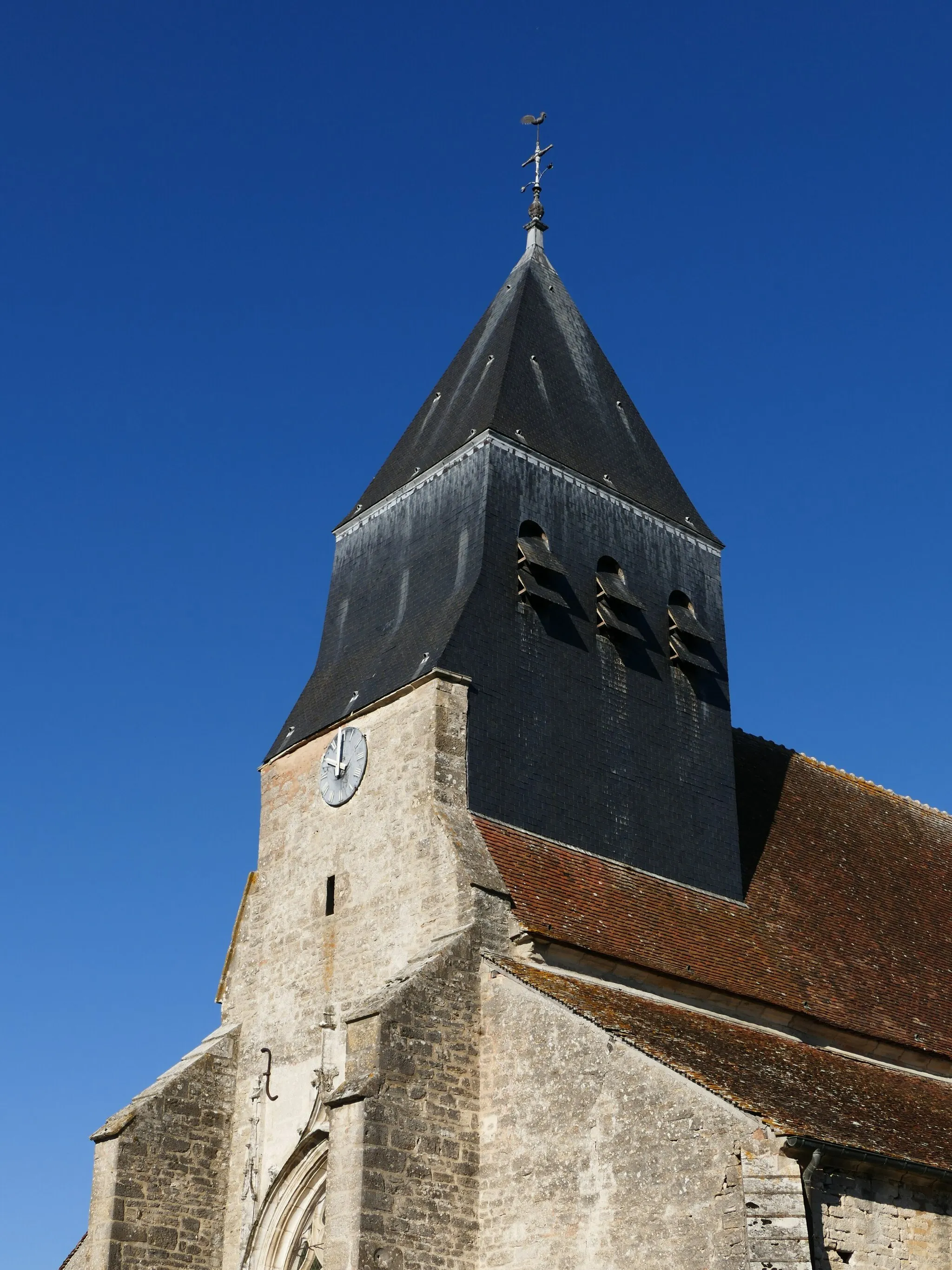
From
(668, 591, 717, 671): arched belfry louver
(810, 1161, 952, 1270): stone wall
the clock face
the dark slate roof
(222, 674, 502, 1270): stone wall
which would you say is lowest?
(810, 1161, 952, 1270): stone wall

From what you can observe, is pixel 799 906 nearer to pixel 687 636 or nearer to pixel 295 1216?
pixel 687 636

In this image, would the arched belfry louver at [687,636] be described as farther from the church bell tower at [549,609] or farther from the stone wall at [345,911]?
the stone wall at [345,911]

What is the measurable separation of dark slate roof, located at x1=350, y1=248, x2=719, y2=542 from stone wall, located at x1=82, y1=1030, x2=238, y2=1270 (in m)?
7.84

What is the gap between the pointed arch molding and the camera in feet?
54.0

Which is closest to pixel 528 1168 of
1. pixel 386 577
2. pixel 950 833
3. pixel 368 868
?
pixel 368 868

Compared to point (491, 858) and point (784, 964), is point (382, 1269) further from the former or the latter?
point (784, 964)

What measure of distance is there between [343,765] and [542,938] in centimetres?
367

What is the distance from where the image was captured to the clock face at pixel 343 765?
59.4 feet

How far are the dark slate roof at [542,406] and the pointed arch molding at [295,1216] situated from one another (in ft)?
27.7

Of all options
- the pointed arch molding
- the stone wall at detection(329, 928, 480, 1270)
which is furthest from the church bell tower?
the pointed arch molding

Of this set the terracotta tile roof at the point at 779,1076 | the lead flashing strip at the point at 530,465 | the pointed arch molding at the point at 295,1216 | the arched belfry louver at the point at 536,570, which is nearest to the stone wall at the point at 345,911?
the pointed arch molding at the point at 295,1216

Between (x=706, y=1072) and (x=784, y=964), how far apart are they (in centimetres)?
472

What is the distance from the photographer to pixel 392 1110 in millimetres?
14648

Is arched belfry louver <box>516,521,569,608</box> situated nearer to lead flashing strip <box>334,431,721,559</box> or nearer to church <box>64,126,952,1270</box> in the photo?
church <box>64,126,952,1270</box>
